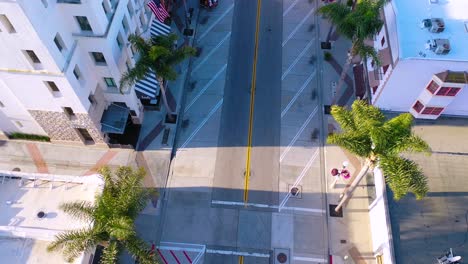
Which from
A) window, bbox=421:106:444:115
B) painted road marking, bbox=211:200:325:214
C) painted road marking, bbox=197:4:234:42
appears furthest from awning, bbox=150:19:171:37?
window, bbox=421:106:444:115

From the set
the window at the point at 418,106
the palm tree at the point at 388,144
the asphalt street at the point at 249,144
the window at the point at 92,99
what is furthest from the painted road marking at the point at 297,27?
the window at the point at 92,99

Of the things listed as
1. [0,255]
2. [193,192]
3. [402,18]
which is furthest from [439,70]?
[0,255]

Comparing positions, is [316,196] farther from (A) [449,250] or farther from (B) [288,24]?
(B) [288,24]

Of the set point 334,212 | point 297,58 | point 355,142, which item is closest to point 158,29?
point 297,58

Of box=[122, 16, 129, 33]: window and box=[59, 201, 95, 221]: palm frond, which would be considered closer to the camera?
box=[59, 201, 95, 221]: palm frond

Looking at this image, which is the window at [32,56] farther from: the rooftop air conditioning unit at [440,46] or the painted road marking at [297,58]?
the rooftop air conditioning unit at [440,46]

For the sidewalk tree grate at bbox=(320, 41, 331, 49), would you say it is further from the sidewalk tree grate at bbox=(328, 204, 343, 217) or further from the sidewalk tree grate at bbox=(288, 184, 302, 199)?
the sidewalk tree grate at bbox=(328, 204, 343, 217)

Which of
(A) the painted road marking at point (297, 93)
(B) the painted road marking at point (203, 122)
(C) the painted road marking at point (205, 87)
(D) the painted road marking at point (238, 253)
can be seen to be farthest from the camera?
(C) the painted road marking at point (205, 87)
